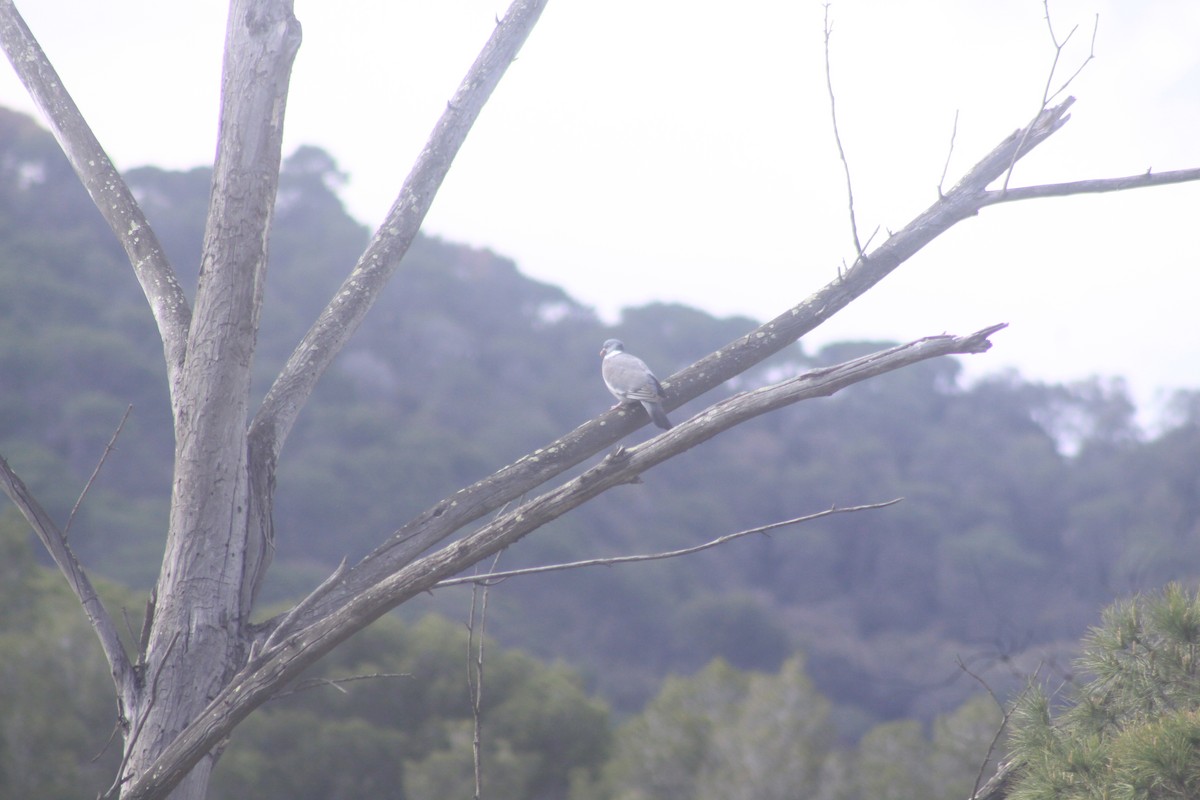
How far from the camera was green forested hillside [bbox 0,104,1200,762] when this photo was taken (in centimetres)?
2384

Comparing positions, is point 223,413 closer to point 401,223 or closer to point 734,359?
point 401,223

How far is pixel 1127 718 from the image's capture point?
8.77 ft

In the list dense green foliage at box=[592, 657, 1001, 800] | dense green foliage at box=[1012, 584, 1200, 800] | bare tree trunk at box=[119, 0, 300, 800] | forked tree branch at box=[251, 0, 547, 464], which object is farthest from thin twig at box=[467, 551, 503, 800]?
dense green foliage at box=[592, 657, 1001, 800]

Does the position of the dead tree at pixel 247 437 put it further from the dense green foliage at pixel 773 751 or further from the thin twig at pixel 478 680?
the dense green foliage at pixel 773 751

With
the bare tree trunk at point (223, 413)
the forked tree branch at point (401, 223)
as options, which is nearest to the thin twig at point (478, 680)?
the bare tree trunk at point (223, 413)

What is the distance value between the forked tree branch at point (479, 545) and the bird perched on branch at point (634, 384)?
5.29 feet

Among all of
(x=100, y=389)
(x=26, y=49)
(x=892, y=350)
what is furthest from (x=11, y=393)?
(x=892, y=350)

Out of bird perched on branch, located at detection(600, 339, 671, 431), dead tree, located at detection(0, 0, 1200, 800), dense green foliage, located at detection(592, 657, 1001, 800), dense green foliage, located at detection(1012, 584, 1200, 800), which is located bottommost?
dense green foliage, located at detection(592, 657, 1001, 800)

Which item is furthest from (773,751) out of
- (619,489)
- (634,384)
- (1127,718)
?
(619,489)

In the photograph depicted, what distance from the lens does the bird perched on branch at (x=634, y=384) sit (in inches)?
163

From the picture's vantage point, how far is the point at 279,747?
46.0 feet

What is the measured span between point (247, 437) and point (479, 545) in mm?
795

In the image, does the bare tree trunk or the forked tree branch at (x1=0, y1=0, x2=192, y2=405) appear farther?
the forked tree branch at (x1=0, y1=0, x2=192, y2=405)

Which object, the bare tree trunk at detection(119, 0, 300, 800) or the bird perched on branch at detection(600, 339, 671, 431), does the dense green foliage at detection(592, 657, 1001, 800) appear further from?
the bare tree trunk at detection(119, 0, 300, 800)
